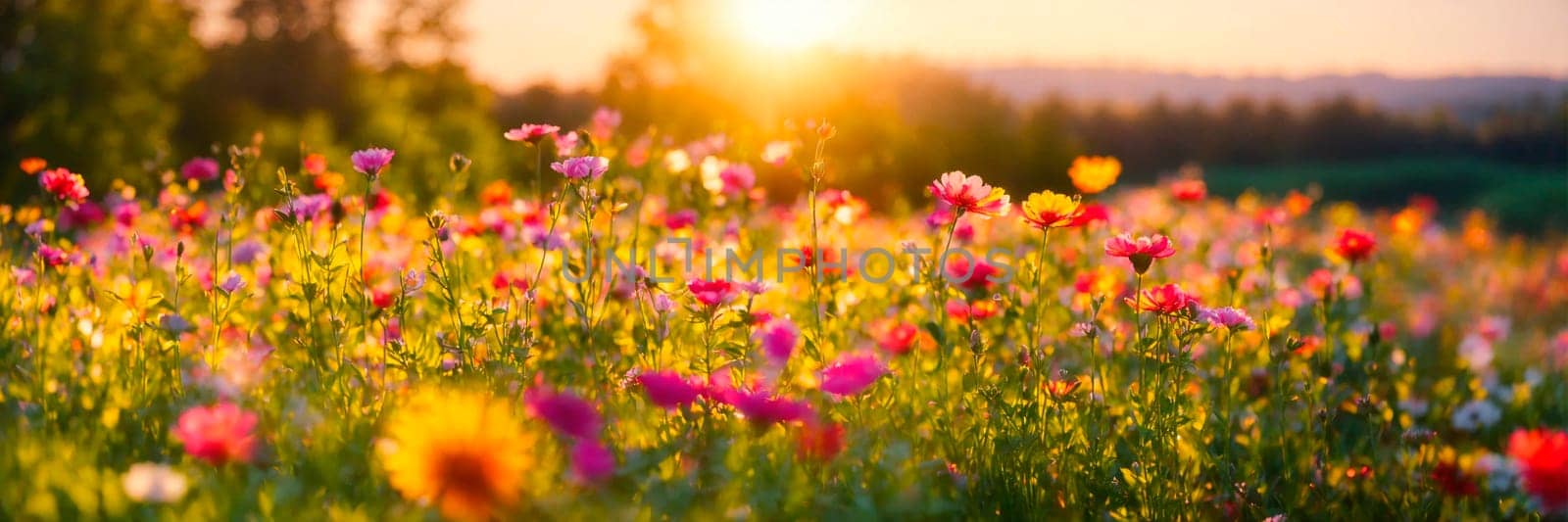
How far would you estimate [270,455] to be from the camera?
235cm

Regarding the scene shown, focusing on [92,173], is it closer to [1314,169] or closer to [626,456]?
[626,456]

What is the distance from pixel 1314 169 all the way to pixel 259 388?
115ft

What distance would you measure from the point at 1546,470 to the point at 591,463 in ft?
5.99

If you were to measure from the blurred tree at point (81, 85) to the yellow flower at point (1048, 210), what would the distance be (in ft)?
40.8

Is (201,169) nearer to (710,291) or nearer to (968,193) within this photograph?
(710,291)

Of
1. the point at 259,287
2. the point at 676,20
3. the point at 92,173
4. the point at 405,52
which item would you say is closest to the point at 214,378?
the point at 259,287

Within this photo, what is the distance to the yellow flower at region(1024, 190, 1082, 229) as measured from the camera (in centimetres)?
223

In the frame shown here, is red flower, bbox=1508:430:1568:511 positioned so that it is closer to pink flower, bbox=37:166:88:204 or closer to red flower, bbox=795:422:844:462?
red flower, bbox=795:422:844:462

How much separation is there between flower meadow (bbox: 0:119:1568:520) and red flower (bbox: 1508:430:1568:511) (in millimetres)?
10

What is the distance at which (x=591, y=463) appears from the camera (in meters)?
1.62

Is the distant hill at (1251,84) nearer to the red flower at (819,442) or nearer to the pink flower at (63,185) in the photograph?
the pink flower at (63,185)

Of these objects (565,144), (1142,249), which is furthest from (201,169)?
(1142,249)

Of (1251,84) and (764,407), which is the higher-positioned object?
(1251,84)

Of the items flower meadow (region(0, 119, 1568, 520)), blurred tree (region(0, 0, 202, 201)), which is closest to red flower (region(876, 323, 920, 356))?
flower meadow (region(0, 119, 1568, 520))
